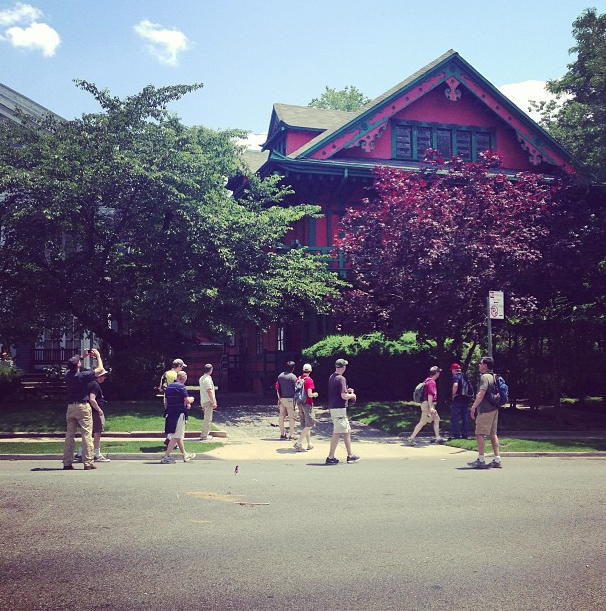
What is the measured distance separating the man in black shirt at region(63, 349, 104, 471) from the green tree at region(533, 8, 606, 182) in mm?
20473

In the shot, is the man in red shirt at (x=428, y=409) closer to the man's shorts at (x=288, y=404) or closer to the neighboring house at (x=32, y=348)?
the man's shorts at (x=288, y=404)

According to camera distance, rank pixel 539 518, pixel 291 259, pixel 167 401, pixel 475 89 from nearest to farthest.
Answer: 1. pixel 539 518
2. pixel 167 401
3. pixel 291 259
4. pixel 475 89


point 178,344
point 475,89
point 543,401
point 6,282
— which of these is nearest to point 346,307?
point 178,344

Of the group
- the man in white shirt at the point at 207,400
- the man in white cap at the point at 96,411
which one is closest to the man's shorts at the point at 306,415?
the man in white shirt at the point at 207,400

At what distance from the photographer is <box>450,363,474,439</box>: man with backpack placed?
16188 mm

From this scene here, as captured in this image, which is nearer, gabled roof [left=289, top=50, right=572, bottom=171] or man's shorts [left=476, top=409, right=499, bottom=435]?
man's shorts [left=476, top=409, right=499, bottom=435]

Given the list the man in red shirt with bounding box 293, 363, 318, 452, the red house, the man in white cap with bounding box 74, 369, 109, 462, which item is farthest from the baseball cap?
the red house

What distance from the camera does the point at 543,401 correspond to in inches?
868

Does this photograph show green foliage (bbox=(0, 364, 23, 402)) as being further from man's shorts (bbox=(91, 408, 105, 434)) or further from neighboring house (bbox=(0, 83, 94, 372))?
man's shorts (bbox=(91, 408, 105, 434))

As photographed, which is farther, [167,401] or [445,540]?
[167,401]

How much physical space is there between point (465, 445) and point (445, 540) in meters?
8.79

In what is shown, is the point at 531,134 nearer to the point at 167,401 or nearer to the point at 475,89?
the point at 475,89

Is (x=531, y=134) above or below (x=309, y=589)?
above

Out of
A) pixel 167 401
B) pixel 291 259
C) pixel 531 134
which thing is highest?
pixel 531 134
